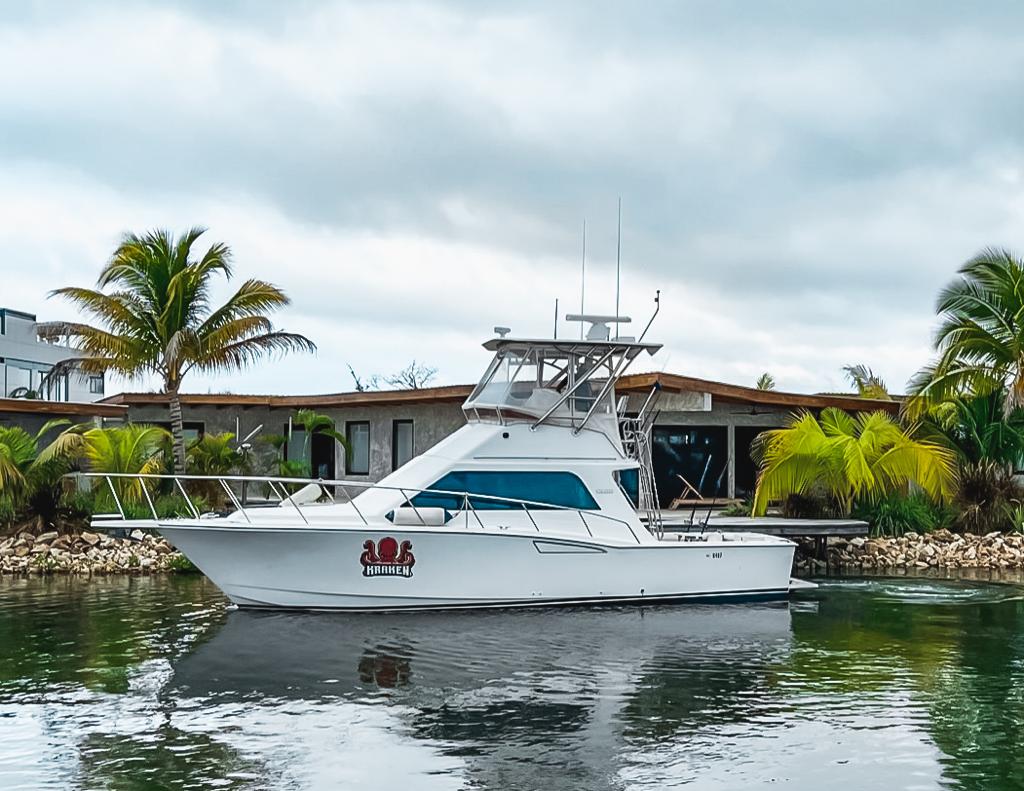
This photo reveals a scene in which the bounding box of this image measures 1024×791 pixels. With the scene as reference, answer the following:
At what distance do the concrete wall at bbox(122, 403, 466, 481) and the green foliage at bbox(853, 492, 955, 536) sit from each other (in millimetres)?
8603

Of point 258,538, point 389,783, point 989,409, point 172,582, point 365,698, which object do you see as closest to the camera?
point 389,783

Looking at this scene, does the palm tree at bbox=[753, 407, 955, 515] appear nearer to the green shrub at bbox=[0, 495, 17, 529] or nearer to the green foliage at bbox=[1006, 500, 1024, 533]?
the green foliage at bbox=[1006, 500, 1024, 533]

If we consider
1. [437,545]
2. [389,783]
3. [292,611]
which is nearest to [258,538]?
[292,611]

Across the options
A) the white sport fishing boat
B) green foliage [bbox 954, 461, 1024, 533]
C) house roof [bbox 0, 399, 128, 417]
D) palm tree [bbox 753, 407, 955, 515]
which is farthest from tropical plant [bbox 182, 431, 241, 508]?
green foliage [bbox 954, 461, 1024, 533]

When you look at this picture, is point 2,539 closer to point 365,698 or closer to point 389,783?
point 365,698

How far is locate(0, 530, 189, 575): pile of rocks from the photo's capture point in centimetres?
1828

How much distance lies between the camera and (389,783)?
7.73m

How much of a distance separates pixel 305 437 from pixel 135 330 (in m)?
6.76

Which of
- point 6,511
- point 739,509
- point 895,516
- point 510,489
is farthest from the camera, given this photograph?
point 739,509

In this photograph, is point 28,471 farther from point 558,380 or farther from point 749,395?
point 749,395

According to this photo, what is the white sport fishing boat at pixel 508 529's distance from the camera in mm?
13570

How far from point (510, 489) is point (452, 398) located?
9.60m

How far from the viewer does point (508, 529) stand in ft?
45.9

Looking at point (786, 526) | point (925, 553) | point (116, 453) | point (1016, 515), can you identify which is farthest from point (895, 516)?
point (116, 453)
